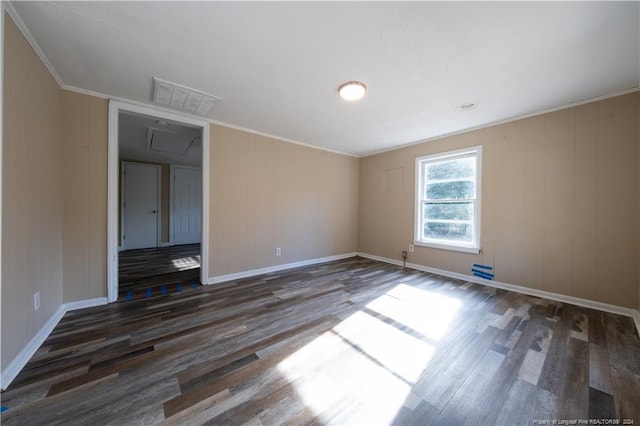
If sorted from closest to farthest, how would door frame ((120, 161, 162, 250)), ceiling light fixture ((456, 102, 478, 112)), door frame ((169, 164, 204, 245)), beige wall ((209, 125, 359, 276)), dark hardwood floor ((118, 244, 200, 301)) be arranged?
ceiling light fixture ((456, 102, 478, 112)) → dark hardwood floor ((118, 244, 200, 301)) → beige wall ((209, 125, 359, 276)) → door frame ((120, 161, 162, 250)) → door frame ((169, 164, 204, 245))

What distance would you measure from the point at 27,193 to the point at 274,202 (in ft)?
8.73

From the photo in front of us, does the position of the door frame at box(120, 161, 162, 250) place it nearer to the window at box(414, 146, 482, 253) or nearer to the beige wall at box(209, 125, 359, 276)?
the beige wall at box(209, 125, 359, 276)

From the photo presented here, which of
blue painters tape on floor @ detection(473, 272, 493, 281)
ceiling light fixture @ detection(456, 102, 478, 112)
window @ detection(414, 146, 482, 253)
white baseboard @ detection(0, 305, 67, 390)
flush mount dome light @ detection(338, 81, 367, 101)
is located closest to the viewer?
white baseboard @ detection(0, 305, 67, 390)

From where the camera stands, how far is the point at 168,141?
4375 mm

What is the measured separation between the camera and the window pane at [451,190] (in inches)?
140

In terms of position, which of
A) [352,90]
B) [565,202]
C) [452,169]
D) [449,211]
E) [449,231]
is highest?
[352,90]

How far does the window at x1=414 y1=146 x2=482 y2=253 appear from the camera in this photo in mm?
3496

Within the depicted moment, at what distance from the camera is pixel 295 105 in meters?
2.75

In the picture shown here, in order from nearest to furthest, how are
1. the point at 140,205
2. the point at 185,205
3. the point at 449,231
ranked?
the point at 449,231, the point at 140,205, the point at 185,205

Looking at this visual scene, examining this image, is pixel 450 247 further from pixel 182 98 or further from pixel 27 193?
pixel 27 193

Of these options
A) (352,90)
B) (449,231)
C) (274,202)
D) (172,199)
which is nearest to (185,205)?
(172,199)

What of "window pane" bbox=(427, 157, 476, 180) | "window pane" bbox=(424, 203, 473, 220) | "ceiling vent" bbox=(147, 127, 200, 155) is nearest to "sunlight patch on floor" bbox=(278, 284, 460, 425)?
"window pane" bbox=(424, 203, 473, 220)

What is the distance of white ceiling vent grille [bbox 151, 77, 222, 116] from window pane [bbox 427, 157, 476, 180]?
349 cm

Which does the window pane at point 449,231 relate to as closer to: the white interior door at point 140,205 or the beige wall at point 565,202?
the beige wall at point 565,202
